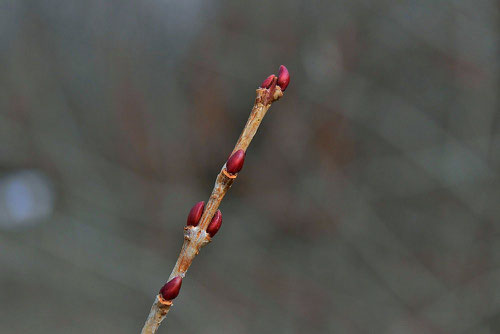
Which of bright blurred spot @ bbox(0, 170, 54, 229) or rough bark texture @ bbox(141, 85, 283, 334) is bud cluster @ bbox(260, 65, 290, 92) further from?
bright blurred spot @ bbox(0, 170, 54, 229)

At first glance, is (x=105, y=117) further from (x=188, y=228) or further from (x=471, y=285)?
(x=188, y=228)

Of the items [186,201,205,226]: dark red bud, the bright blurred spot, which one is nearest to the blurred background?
the bright blurred spot

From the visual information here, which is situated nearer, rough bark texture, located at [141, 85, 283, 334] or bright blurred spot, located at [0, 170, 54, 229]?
rough bark texture, located at [141, 85, 283, 334]

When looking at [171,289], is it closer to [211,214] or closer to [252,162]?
[211,214]

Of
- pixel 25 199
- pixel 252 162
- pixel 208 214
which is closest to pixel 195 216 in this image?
pixel 208 214

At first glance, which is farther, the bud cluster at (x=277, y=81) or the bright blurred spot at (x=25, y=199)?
the bright blurred spot at (x=25, y=199)

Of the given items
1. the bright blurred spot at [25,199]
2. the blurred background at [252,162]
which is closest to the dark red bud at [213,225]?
the blurred background at [252,162]

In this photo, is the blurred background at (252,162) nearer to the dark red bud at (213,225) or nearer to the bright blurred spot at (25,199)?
the bright blurred spot at (25,199)
